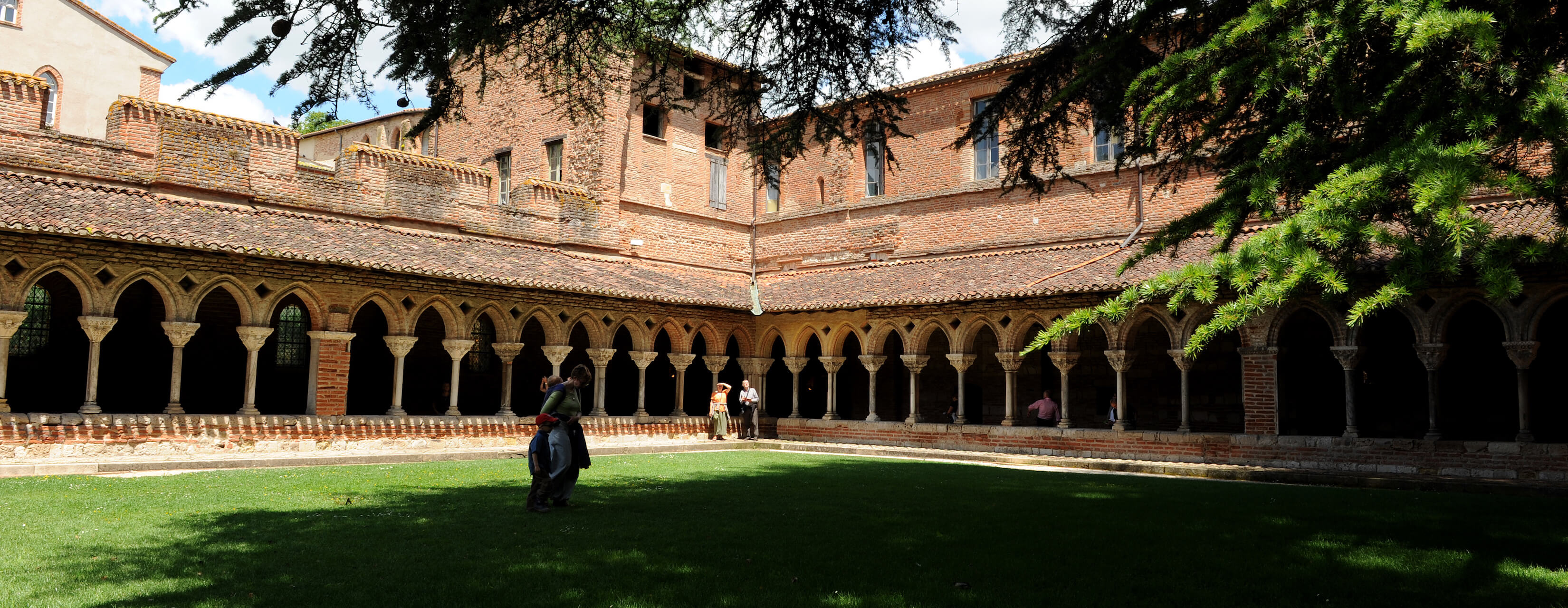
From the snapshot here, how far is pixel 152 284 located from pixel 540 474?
8959 mm

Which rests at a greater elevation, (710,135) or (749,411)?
(710,135)

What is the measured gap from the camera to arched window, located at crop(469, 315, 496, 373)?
22391 mm

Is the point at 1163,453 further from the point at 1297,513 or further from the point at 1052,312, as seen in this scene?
the point at 1297,513

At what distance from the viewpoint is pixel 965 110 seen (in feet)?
78.0

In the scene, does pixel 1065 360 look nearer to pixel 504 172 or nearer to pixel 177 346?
pixel 177 346

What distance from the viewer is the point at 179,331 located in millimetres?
14656

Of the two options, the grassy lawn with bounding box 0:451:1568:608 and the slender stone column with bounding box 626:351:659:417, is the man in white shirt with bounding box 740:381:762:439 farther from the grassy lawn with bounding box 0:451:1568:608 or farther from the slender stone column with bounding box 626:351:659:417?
the grassy lawn with bounding box 0:451:1568:608

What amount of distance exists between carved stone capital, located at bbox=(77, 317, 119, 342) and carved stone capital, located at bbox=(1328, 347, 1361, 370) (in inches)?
656

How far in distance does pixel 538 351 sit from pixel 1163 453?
13.2 m

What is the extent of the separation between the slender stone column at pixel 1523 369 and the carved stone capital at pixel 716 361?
13.5m

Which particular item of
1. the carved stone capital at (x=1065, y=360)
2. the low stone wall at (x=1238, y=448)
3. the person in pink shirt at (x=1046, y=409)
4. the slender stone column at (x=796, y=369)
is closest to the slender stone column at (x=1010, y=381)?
the low stone wall at (x=1238, y=448)

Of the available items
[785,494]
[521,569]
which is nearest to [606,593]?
[521,569]

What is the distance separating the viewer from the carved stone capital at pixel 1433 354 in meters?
14.5

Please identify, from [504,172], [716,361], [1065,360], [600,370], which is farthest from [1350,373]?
[504,172]
